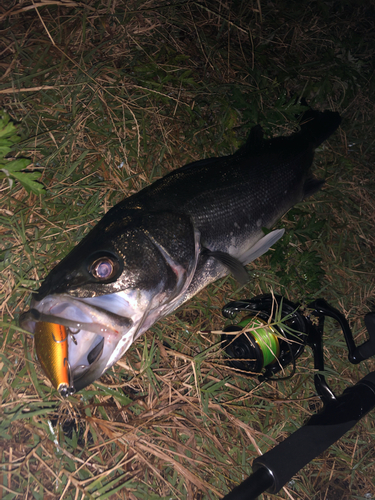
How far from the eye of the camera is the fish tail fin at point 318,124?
3375 millimetres

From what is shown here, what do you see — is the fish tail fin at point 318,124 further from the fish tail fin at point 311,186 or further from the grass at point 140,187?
the fish tail fin at point 311,186

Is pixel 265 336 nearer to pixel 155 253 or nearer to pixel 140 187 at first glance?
pixel 155 253

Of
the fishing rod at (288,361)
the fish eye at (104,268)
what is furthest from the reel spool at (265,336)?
the fish eye at (104,268)

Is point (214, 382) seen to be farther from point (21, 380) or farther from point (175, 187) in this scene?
point (175, 187)

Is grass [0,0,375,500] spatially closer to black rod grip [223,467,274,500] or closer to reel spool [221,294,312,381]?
reel spool [221,294,312,381]

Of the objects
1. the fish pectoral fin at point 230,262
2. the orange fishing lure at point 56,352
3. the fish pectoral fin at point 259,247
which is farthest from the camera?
the fish pectoral fin at point 259,247

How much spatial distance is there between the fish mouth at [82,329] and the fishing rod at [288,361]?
1166 mm

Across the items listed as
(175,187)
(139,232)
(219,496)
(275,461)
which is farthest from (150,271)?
(219,496)

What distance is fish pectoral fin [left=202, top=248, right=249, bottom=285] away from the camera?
2.49 metres

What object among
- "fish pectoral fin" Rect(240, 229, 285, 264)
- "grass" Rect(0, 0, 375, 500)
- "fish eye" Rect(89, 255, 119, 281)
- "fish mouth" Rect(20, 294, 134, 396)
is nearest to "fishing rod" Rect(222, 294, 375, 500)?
"grass" Rect(0, 0, 375, 500)

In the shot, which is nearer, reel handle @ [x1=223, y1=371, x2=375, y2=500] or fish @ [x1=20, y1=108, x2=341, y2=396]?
fish @ [x1=20, y1=108, x2=341, y2=396]

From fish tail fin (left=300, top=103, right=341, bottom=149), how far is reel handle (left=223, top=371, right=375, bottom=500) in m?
2.55

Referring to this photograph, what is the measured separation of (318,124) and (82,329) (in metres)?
3.37

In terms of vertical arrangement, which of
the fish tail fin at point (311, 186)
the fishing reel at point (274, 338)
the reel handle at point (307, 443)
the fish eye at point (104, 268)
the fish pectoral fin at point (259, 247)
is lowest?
the reel handle at point (307, 443)
